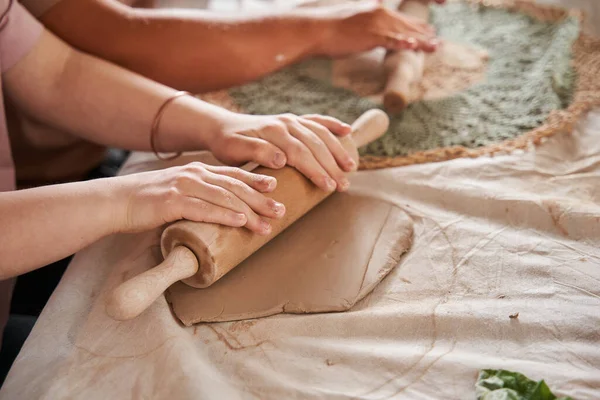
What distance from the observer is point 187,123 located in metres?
1.05

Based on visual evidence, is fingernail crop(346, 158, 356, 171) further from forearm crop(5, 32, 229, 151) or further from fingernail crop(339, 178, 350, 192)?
forearm crop(5, 32, 229, 151)

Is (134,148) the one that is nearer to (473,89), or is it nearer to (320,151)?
(320,151)

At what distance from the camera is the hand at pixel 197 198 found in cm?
83

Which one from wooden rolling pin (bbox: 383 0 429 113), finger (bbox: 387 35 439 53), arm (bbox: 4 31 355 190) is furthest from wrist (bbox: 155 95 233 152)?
finger (bbox: 387 35 439 53)

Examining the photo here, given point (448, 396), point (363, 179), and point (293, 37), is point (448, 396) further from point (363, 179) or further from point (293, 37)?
point (293, 37)

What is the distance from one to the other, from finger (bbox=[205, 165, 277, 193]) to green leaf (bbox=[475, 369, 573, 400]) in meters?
0.39

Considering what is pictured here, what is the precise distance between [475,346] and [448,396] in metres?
0.09

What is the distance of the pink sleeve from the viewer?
101 cm

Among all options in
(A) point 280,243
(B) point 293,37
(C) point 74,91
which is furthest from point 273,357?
(B) point 293,37

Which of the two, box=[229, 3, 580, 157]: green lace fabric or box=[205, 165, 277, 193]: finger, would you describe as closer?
box=[205, 165, 277, 193]: finger

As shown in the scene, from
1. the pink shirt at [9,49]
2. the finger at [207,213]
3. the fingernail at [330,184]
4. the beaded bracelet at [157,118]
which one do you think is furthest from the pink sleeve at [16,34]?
the fingernail at [330,184]

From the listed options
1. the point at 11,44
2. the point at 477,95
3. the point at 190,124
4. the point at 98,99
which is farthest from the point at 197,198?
the point at 477,95

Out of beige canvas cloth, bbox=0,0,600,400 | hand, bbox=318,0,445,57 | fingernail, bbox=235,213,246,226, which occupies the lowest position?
beige canvas cloth, bbox=0,0,600,400

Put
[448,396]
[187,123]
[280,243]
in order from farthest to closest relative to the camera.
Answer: [187,123] → [280,243] → [448,396]
